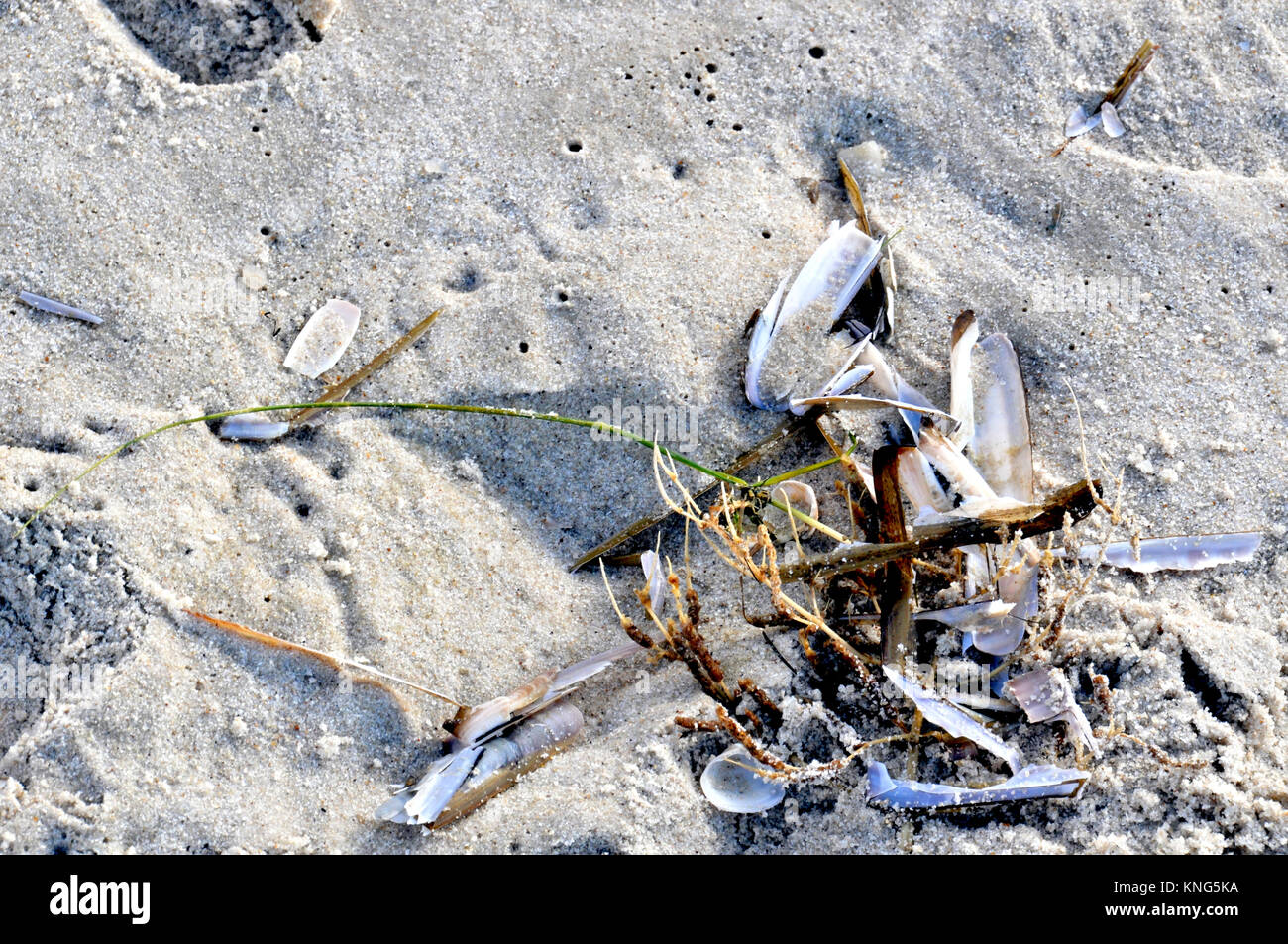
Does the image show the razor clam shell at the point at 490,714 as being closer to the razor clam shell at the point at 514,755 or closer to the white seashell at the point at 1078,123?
the razor clam shell at the point at 514,755

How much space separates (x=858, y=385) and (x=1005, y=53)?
1031 mm

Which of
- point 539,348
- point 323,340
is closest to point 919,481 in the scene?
point 539,348

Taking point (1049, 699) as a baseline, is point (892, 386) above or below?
above

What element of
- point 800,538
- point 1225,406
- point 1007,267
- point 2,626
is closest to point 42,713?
point 2,626

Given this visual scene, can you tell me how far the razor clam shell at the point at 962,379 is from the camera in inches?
89.7

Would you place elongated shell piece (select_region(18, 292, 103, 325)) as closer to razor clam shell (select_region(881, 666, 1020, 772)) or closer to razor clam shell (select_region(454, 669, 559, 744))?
razor clam shell (select_region(454, 669, 559, 744))

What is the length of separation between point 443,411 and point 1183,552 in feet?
5.55

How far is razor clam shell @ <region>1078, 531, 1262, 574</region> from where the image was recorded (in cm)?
222

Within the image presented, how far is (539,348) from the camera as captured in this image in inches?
93.1

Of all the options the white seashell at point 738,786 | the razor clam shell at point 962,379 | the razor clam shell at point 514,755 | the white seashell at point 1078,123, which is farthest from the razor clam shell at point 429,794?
the white seashell at point 1078,123

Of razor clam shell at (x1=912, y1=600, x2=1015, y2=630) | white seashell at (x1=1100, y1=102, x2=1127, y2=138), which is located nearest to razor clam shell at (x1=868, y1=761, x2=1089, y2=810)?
razor clam shell at (x1=912, y1=600, x2=1015, y2=630)

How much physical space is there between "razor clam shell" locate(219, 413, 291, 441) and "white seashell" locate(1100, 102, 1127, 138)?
2.16 m

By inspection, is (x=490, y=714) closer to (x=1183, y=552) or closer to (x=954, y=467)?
(x=954, y=467)

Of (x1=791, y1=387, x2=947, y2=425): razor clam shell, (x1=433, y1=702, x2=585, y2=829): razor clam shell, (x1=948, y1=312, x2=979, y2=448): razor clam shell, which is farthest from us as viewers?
(x1=948, y1=312, x2=979, y2=448): razor clam shell
